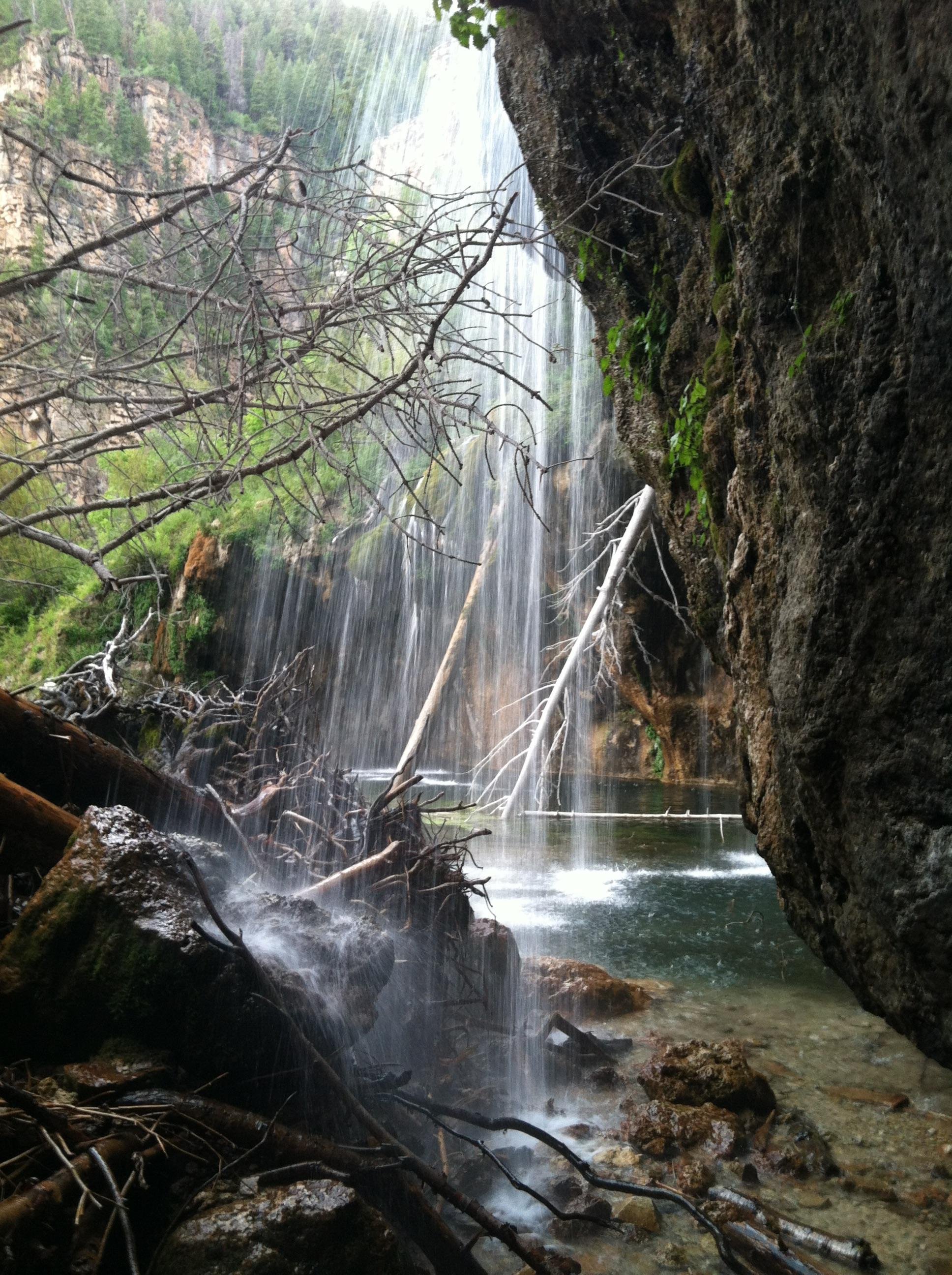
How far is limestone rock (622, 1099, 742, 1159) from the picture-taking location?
3.90m

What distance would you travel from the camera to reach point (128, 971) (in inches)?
111

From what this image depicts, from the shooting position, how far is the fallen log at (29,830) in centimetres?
312

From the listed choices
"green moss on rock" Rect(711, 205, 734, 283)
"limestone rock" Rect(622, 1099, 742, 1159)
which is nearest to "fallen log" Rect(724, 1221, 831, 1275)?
"limestone rock" Rect(622, 1099, 742, 1159)

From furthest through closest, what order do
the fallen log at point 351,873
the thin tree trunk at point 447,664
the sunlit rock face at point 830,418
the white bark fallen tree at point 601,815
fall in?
1. the white bark fallen tree at point 601,815
2. the thin tree trunk at point 447,664
3. the fallen log at point 351,873
4. the sunlit rock face at point 830,418

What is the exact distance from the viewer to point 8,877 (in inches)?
120

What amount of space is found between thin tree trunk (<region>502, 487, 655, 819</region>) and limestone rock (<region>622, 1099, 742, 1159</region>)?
5.29 m

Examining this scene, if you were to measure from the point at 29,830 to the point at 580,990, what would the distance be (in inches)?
150

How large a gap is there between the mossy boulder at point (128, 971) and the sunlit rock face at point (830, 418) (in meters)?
2.04

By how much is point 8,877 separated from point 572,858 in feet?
25.6

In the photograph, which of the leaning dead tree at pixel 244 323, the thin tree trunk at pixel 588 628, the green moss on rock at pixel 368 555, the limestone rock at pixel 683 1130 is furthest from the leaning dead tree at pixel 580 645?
the green moss on rock at pixel 368 555

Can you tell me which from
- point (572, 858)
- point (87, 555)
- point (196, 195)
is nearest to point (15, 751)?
point (87, 555)

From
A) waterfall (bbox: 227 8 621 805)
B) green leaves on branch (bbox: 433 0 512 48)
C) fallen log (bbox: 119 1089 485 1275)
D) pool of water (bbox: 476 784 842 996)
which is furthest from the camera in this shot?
waterfall (bbox: 227 8 621 805)

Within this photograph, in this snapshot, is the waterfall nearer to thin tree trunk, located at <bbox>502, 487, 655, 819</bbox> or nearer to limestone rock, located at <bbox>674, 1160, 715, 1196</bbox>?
thin tree trunk, located at <bbox>502, 487, 655, 819</bbox>

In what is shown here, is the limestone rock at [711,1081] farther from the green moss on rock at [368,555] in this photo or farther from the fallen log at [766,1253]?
the green moss on rock at [368,555]
